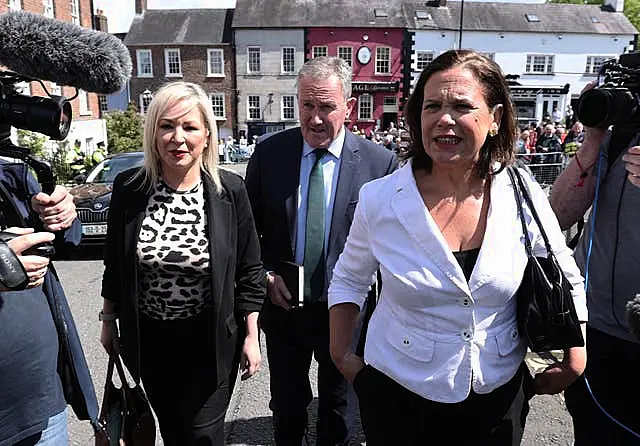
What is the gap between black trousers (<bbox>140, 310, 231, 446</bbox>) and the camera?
2.32m

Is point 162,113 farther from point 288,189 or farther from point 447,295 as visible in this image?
point 447,295

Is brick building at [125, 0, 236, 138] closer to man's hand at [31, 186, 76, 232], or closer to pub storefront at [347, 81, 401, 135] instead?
pub storefront at [347, 81, 401, 135]

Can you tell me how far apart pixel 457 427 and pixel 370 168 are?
1466 millimetres

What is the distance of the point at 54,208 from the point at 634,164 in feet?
6.38

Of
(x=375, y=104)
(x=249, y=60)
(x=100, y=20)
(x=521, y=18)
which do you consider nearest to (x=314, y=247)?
(x=100, y=20)

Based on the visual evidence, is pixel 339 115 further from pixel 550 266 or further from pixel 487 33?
pixel 487 33

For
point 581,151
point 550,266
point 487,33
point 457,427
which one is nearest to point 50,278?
point 457,427

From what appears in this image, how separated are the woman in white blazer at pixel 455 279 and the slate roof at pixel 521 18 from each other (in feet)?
124

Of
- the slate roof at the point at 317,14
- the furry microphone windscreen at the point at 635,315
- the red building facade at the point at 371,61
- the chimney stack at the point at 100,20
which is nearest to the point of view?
the furry microphone windscreen at the point at 635,315

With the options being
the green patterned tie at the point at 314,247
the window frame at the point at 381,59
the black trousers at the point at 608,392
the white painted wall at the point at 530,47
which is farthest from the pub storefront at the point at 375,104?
the black trousers at the point at 608,392

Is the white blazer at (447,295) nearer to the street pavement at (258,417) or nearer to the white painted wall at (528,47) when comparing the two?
the street pavement at (258,417)

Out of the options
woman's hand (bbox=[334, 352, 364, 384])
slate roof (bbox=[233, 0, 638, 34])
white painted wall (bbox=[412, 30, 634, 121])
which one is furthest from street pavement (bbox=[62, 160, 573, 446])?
white painted wall (bbox=[412, 30, 634, 121])

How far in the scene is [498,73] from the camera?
1.72 m

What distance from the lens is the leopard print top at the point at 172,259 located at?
2248 millimetres
